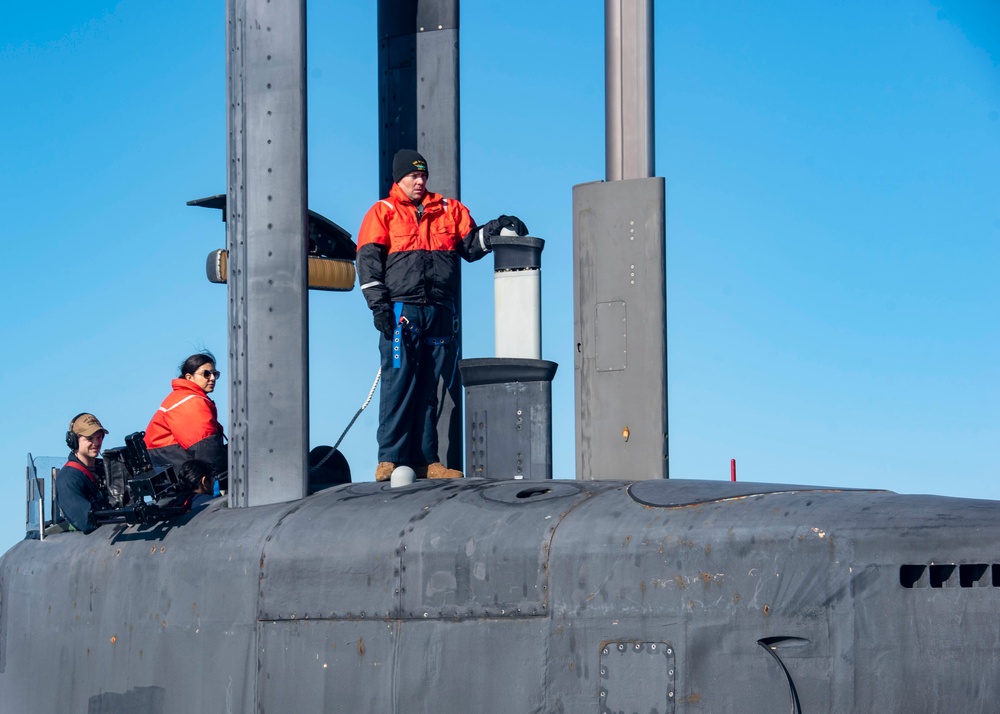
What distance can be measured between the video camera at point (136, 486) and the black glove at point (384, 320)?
1.49 m

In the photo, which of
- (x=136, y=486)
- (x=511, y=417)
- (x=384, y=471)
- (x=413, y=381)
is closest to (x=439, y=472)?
(x=384, y=471)

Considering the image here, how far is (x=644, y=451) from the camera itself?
A: 7480 millimetres

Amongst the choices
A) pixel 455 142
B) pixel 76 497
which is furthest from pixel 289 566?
pixel 455 142

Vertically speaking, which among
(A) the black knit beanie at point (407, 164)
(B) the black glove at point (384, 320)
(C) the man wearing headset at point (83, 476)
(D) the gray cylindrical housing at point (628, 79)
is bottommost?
(C) the man wearing headset at point (83, 476)

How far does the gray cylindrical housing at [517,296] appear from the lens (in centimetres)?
812

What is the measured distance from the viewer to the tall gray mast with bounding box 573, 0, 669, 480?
7500 mm

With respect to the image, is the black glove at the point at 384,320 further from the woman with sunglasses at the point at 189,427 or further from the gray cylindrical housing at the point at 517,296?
the woman with sunglasses at the point at 189,427

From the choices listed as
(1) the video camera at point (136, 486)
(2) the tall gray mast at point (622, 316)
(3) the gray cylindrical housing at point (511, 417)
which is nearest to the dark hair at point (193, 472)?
(1) the video camera at point (136, 486)

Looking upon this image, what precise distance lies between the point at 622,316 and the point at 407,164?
1.95 m

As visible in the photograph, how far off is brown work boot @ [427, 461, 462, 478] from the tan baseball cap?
219 centimetres

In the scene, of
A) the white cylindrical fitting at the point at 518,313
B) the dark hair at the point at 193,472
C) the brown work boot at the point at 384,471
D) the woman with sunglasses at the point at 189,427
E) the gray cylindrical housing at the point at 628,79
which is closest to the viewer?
the gray cylindrical housing at the point at 628,79

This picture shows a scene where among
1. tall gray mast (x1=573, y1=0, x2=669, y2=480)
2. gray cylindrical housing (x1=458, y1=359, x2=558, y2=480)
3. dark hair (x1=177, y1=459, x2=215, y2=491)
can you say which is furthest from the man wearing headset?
tall gray mast (x1=573, y1=0, x2=669, y2=480)

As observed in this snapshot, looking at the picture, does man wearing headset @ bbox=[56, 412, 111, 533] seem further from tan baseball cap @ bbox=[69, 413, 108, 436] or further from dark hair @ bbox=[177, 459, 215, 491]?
dark hair @ bbox=[177, 459, 215, 491]

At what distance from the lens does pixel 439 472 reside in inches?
332
